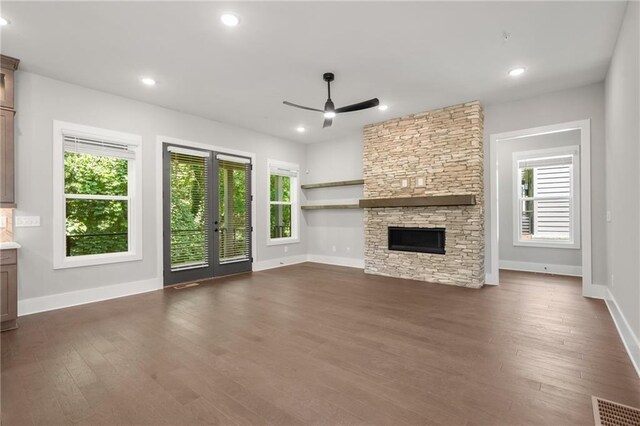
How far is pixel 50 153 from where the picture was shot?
4066 mm

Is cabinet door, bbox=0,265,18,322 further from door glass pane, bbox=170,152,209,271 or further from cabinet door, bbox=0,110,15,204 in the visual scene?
door glass pane, bbox=170,152,209,271

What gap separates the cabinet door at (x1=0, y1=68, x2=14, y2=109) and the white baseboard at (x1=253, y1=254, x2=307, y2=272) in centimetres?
450

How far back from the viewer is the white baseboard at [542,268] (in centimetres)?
A: 596

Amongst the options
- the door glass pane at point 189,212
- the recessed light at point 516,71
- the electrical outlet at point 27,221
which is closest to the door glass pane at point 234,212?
the door glass pane at point 189,212

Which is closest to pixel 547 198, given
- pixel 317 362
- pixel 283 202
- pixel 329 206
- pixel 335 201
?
pixel 335 201

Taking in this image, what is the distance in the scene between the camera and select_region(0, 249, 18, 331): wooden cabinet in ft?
10.8

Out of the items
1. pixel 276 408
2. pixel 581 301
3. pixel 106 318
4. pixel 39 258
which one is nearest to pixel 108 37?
pixel 39 258

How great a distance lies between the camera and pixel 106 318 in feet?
12.1

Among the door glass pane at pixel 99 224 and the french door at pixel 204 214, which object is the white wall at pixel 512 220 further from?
the door glass pane at pixel 99 224

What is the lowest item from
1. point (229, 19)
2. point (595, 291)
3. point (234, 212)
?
point (595, 291)

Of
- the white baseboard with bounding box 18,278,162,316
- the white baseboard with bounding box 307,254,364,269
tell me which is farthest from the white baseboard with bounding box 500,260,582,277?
the white baseboard with bounding box 18,278,162,316

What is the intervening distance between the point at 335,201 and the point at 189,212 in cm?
335

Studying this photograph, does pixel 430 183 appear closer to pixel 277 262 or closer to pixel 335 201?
pixel 335 201

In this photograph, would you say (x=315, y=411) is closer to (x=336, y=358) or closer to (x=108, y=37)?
(x=336, y=358)
